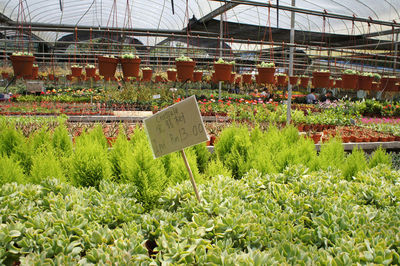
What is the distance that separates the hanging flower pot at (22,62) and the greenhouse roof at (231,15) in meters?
6.35

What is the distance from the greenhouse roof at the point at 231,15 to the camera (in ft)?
36.2

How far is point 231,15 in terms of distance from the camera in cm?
1315

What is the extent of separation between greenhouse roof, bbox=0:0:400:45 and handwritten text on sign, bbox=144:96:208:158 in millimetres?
9385

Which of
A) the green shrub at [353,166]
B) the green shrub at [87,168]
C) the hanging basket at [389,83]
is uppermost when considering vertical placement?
the hanging basket at [389,83]

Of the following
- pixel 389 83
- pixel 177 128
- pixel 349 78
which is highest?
pixel 349 78

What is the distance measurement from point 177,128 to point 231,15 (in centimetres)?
1225

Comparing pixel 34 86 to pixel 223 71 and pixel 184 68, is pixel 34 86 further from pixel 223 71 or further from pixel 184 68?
pixel 223 71

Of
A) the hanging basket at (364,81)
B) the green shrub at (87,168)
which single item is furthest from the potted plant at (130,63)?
the hanging basket at (364,81)

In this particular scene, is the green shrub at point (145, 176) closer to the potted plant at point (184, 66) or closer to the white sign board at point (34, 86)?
the potted plant at point (184, 66)

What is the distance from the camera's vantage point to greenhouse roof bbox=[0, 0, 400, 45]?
36.2 feet

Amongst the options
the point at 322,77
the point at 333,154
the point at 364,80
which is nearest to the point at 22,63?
the point at 333,154

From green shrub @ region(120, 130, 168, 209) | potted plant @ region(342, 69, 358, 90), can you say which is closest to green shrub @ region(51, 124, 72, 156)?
green shrub @ region(120, 130, 168, 209)

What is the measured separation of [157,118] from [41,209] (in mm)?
1005

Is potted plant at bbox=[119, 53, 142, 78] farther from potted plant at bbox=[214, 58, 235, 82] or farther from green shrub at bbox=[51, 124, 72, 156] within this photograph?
potted plant at bbox=[214, 58, 235, 82]
